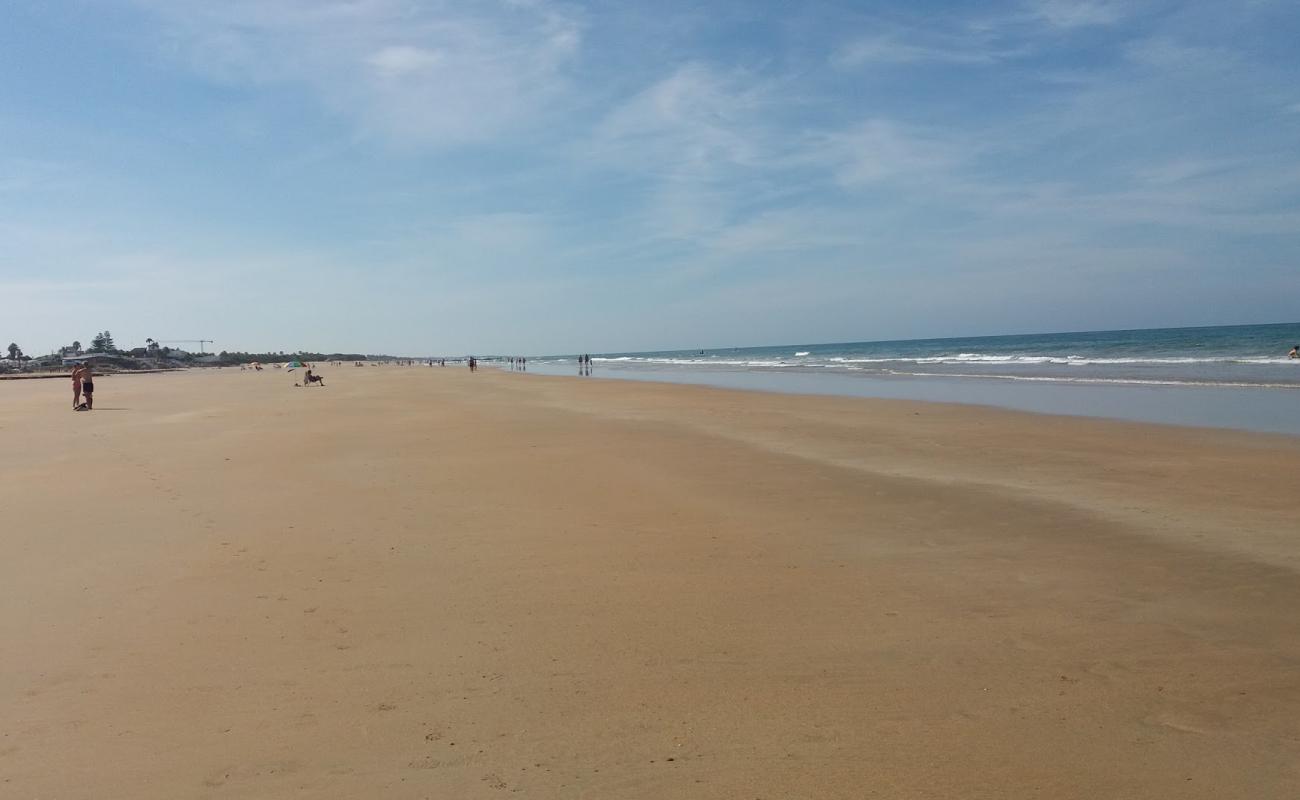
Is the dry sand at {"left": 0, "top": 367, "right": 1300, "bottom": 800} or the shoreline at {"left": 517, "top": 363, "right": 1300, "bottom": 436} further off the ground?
the shoreline at {"left": 517, "top": 363, "right": 1300, "bottom": 436}

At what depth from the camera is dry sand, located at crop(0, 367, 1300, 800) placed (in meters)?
3.41

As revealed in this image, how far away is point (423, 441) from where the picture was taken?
15023 mm

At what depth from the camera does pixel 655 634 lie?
4.91m

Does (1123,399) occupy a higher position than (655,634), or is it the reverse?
(1123,399)

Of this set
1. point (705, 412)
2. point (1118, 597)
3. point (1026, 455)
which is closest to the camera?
point (1118, 597)

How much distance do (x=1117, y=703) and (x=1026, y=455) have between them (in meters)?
9.22

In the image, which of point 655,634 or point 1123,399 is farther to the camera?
point 1123,399

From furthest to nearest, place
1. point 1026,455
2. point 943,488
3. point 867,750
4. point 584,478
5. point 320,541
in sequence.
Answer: point 1026,455, point 584,478, point 943,488, point 320,541, point 867,750

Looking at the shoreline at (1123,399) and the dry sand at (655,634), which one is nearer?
the dry sand at (655,634)

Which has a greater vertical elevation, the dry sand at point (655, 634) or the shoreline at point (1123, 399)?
the shoreline at point (1123, 399)

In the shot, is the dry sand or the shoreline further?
the shoreline

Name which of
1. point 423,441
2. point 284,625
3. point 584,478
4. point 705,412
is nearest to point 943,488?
point 584,478

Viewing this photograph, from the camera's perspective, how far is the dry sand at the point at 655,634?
3.41 meters

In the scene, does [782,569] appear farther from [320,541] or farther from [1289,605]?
[320,541]
